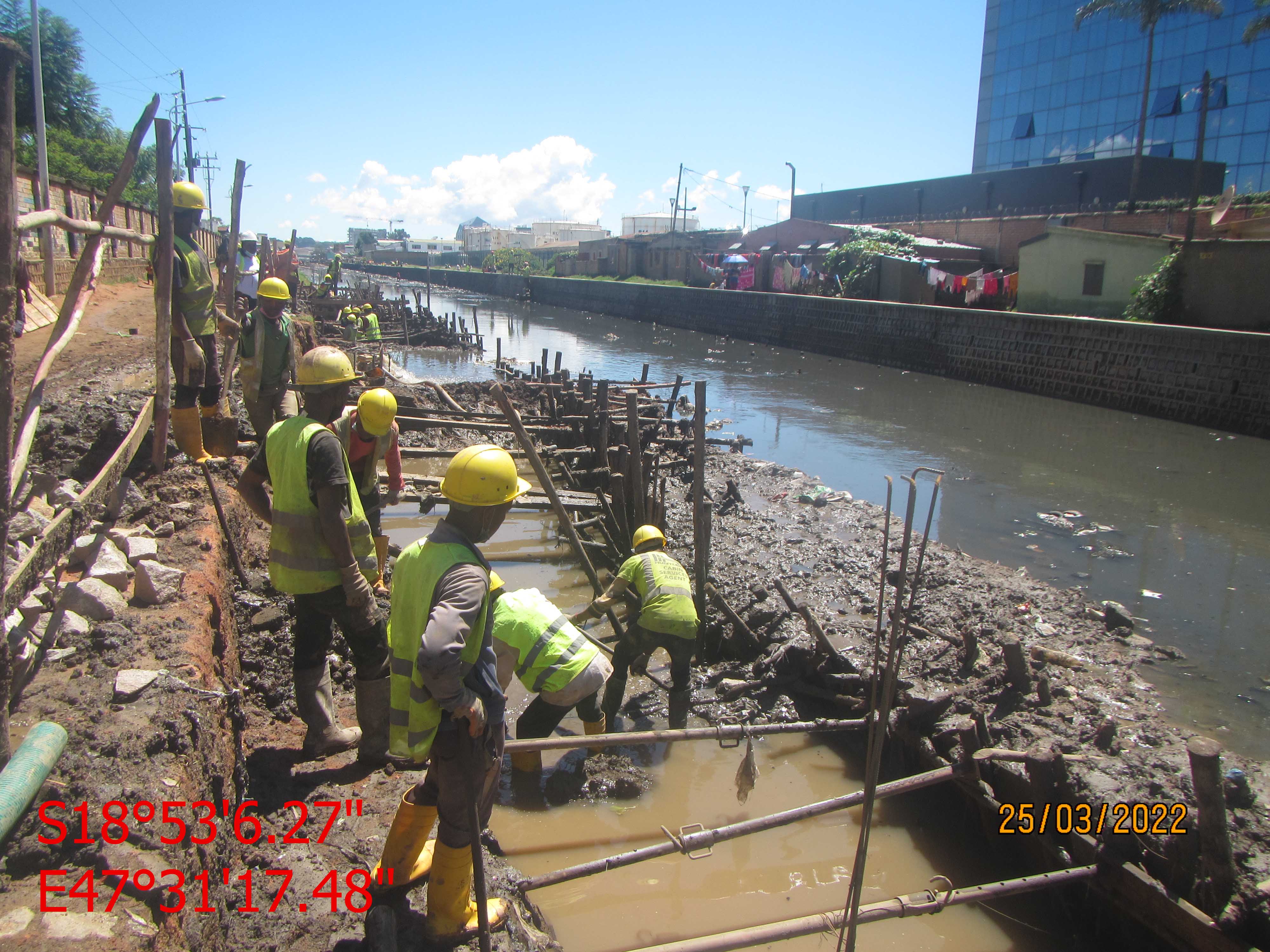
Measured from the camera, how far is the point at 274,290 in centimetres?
560

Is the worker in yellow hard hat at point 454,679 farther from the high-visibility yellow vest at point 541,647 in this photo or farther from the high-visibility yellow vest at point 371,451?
the high-visibility yellow vest at point 371,451

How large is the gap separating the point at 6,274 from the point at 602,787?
3.90m

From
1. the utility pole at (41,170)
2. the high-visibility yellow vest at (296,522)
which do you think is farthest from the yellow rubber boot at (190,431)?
the utility pole at (41,170)

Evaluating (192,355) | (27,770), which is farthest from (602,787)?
(192,355)

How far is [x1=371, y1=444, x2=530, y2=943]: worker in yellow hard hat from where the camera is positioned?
2.39 metres

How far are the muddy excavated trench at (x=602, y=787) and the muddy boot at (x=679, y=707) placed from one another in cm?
18

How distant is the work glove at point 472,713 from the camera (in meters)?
2.39

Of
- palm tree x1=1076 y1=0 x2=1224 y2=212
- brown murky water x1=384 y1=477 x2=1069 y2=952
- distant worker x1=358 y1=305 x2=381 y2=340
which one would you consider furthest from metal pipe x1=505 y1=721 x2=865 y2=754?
palm tree x1=1076 y1=0 x2=1224 y2=212

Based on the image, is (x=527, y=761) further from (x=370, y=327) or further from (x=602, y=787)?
(x=370, y=327)

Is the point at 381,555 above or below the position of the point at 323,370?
below

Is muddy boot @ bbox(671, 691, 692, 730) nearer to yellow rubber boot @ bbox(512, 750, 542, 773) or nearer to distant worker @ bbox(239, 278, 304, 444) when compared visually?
yellow rubber boot @ bbox(512, 750, 542, 773)

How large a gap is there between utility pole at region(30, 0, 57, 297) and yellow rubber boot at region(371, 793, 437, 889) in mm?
7505

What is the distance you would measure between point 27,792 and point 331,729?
68.0 inches

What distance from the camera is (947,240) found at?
36906mm
